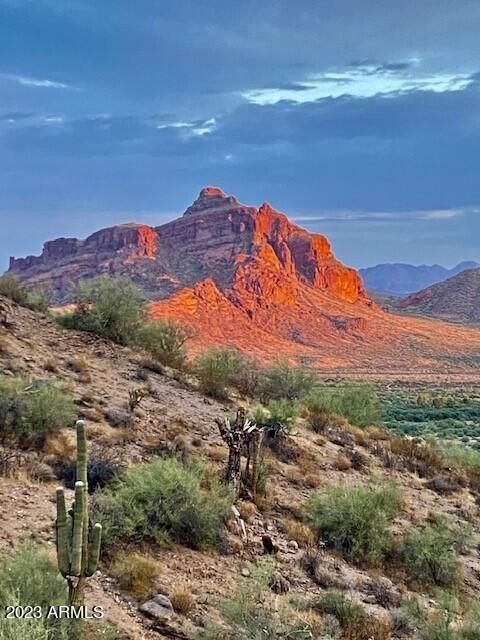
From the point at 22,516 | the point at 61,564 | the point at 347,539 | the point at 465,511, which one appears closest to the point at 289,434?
the point at 465,511

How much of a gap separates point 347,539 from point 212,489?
238 centimetres

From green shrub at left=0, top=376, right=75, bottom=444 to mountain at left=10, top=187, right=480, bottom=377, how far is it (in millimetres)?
62755

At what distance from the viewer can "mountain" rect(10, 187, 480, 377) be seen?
9719 cm

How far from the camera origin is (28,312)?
19.9 metres

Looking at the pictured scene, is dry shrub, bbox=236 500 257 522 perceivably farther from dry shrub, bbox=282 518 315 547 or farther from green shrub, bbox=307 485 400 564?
green shrub, bbox=307 485 400 564

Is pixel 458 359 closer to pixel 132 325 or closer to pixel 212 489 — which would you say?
pixel 132 325

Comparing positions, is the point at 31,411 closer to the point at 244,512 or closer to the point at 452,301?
the point at 244,512

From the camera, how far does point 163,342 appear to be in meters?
21.7

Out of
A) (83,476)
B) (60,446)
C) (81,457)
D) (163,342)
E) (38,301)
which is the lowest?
(60,446)

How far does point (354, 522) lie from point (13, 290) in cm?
1420

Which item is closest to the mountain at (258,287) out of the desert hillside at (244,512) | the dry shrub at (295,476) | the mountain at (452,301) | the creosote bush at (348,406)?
the mountain at (452,301)

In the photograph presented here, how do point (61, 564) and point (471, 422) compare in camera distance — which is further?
point (471, 422)

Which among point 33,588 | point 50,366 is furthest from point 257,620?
point 50,366

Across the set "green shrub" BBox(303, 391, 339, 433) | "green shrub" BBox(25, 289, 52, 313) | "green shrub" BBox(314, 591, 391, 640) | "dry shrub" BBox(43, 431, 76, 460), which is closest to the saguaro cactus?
"green shrub" BBox(314, 591, 391, 640)
